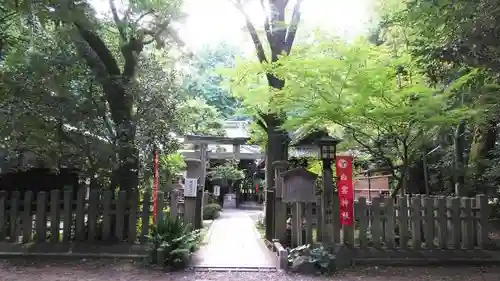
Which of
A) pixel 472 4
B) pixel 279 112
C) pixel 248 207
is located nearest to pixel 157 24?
pixel 279 112

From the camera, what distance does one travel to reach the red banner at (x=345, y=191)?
8461 millimetres

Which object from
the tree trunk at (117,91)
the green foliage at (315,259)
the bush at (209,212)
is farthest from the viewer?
the bush at (209,212)

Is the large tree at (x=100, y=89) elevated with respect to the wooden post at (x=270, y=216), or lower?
elevated

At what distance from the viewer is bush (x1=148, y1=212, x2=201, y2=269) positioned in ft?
25.6

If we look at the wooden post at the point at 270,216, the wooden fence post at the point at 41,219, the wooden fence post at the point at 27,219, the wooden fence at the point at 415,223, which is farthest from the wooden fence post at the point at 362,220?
the wooden fence post at the point at 27,219

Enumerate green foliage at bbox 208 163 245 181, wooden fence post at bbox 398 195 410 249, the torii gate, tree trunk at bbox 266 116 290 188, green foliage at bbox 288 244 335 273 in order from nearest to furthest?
1. green foliage at bbox 288 244 335 273
2. wooden fence post at bbox 398 195 410 249
3. tree trunk at bbox 266 116 290 188
4. the torii gate
5. green foliage at bbox 208 163 245 181

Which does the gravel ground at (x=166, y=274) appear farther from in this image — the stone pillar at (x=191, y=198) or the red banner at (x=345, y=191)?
the stone pillar at (x=191, y=198)

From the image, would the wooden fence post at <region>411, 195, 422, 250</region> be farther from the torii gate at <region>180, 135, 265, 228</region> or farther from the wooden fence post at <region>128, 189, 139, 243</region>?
the wooden fence post at <region>128, 189, 139, 243</region>

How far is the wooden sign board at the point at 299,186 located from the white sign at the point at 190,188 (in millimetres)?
4335

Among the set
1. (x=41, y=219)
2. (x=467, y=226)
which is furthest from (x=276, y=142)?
(x=41, y=219)

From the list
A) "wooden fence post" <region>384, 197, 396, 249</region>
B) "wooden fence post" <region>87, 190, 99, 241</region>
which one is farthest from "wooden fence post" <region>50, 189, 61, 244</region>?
"wooden fence post" <region>384, 197, 396, 249</region>

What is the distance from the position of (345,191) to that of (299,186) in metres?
0.97

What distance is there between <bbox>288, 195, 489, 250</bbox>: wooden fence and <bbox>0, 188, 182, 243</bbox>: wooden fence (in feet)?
11.2

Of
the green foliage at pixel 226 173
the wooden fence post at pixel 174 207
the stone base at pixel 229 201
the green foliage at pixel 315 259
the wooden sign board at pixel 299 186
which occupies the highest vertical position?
the green foliage at pixel 226 173
